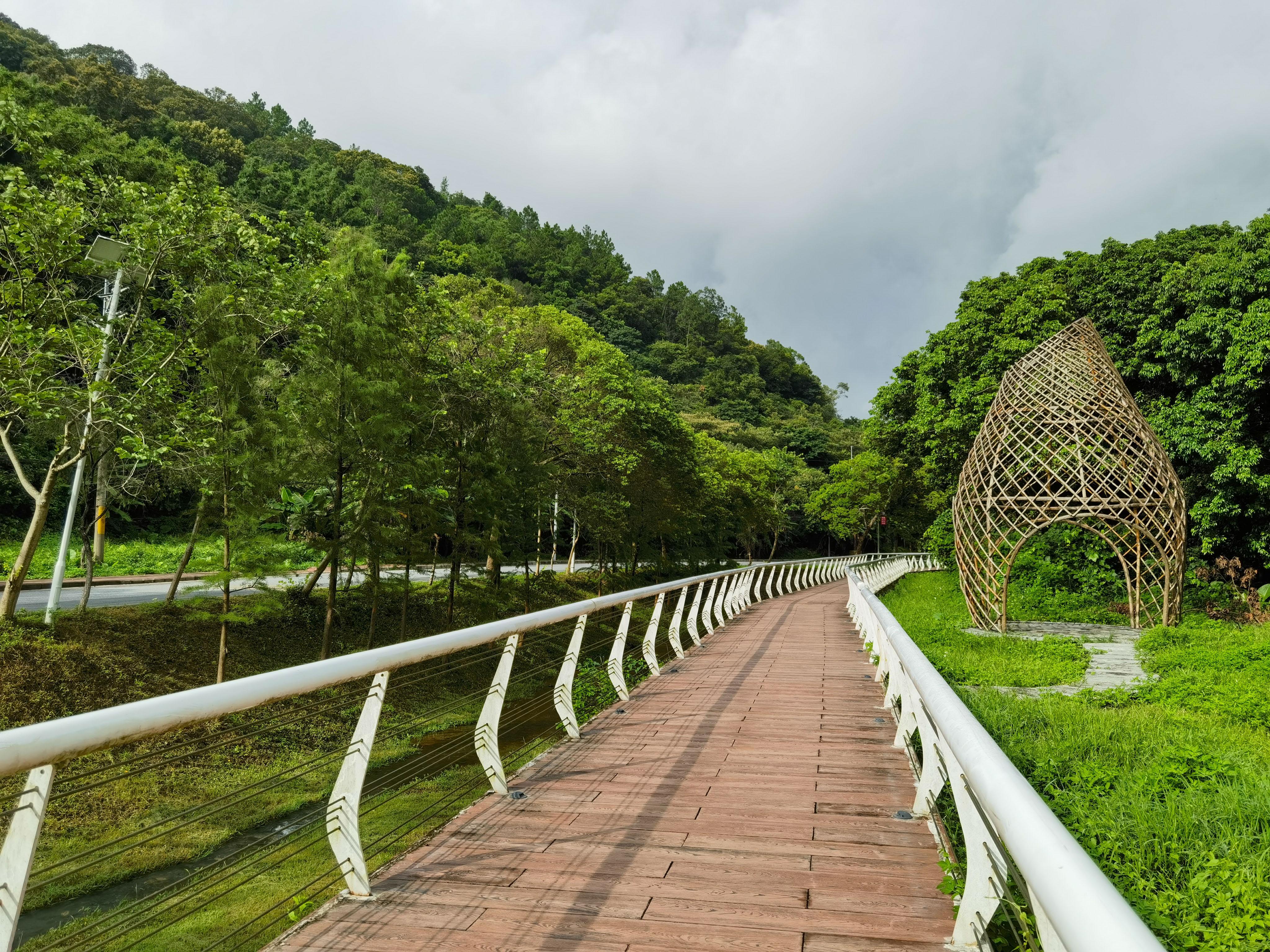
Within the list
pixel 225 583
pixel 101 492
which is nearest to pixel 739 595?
pixel 225 583

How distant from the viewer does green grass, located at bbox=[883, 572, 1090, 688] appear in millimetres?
9523

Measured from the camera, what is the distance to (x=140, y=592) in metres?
19.4

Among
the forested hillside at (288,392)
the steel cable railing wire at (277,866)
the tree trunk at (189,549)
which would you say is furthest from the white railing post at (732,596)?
the steel cable railing wire at (277,866)

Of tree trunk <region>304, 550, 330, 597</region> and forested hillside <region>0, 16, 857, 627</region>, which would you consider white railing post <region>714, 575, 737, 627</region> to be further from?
tree trunk <region>304, 550, 330, 597</region>

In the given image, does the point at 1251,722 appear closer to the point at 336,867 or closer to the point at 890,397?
the point at 336,867

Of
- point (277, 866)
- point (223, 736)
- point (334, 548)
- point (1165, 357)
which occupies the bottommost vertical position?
point (277, 866)

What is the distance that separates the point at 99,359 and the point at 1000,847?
1362cm

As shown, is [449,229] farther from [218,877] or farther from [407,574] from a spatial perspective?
[218,877]

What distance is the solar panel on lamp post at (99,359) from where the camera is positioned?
38.0 ft

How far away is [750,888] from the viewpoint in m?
3.13

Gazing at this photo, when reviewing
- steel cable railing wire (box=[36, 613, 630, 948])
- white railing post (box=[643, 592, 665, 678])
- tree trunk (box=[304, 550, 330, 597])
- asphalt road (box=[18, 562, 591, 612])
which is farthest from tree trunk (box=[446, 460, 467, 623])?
steel cable railing wire (box=[36, 613, 630, 948])

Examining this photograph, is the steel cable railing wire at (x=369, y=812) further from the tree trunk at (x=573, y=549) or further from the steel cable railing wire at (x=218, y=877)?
the tree trunk at (x=573, y=549)

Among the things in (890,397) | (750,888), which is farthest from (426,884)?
(890,397)

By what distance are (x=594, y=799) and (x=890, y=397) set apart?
2455 centimetres
